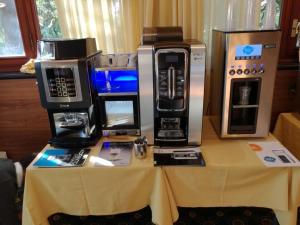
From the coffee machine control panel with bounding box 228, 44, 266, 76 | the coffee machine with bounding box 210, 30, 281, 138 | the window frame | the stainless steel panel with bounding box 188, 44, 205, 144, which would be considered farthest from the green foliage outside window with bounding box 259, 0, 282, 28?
the window frame

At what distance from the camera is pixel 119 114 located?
1398mm

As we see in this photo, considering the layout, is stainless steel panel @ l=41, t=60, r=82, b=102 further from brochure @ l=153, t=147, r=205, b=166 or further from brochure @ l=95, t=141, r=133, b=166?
brochure @ l=153, t=147, r=205, b=166

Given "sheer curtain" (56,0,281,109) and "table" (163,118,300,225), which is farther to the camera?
"sheer curtain" (56,0,281,109)

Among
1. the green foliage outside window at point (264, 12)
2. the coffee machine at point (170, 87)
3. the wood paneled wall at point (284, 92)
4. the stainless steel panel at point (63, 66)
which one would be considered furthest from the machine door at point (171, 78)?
the wood paneled wall at point (284, 92)

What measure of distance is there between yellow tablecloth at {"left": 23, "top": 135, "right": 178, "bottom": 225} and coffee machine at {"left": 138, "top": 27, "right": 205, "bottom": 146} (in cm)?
18

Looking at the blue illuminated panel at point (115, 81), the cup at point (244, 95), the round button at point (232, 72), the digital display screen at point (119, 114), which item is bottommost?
the digital display screen at point (119, 114)

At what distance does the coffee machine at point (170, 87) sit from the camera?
43.9 inches

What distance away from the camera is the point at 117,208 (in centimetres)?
120

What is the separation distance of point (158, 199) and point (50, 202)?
0.54 meters

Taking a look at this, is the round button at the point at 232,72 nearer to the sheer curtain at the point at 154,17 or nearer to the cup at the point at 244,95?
the cup at the point at 244,95

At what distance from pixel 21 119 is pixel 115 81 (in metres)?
1.05

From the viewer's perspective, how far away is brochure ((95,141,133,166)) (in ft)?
3.81

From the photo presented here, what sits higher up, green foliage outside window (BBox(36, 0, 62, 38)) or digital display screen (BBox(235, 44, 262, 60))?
green foliage outside window (BBox(36, 0, 62, 38))

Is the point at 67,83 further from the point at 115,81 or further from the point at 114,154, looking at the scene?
the point at 114,154
